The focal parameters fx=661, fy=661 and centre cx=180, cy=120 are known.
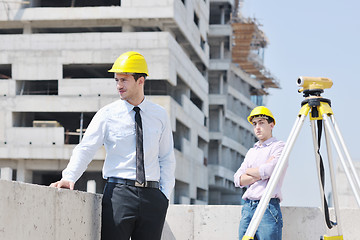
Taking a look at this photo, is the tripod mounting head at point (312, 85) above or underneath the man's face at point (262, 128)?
above

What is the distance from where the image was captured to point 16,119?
36.6m

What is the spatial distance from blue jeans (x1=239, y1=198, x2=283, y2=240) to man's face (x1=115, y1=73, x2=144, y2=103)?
1722mm

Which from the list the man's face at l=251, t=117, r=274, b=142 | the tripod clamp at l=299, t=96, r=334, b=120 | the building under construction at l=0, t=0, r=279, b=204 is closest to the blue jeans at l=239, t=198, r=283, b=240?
the man's face at l=251, t=117, r=274, b=142

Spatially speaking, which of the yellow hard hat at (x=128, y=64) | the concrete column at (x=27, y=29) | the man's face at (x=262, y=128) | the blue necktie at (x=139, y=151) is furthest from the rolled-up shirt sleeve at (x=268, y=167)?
the concrete column at (x=27, y=29)

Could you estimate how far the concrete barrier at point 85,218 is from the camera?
4.10 meters

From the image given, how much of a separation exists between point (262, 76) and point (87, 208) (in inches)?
2570

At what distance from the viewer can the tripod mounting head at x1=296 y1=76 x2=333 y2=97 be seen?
5.10 m

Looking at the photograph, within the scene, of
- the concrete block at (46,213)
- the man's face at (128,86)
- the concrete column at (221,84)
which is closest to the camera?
the concrete block at (46,213)

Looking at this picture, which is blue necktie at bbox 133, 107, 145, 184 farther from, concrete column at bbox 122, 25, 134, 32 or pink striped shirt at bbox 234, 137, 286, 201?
concrete column at bbox 122, 25, 134, 32

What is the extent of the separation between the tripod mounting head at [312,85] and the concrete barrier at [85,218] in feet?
6.20

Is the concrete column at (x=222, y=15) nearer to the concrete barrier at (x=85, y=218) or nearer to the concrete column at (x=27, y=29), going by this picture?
the concrete column at (x=27, y=29)

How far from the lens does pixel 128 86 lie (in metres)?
4.65

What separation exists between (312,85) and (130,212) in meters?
1.74

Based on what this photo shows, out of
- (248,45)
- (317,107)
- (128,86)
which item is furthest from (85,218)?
(248,45)
